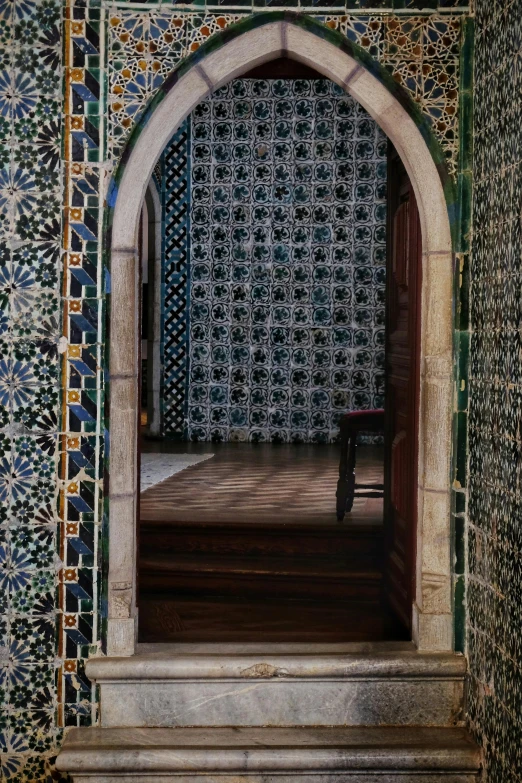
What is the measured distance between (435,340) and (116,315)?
4.03ft

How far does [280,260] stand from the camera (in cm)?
996

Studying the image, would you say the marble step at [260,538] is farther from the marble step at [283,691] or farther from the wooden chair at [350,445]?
the marble step at [283,691]

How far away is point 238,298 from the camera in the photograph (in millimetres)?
10023

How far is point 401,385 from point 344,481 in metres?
1.42

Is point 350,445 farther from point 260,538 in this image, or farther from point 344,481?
point 260,538

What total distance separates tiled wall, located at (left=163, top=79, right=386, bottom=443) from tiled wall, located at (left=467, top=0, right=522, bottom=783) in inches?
234

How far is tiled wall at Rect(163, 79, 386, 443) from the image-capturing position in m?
9.88

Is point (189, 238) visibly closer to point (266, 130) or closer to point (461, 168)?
point (266, 130)

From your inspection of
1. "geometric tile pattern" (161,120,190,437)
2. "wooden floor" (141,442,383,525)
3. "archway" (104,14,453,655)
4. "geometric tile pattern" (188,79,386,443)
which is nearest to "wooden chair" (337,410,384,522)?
"wooden floor" (141,442,383,525)

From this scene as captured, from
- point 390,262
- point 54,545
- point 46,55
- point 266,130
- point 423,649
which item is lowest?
point 423,649

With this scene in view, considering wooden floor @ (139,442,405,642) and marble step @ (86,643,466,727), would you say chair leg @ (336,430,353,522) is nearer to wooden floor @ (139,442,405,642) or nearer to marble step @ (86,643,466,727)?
wooden floor @ (139,442,405,642)

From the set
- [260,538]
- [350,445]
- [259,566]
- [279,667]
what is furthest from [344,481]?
[279,667]

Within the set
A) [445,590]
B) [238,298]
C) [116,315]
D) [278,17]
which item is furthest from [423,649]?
[238,298]

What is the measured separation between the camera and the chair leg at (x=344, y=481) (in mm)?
5961
